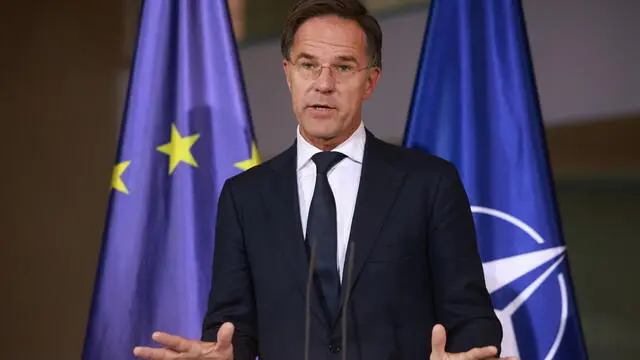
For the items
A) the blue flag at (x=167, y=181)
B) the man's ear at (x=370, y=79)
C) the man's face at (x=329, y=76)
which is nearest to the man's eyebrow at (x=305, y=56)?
the man's face at (x=329, y=76)

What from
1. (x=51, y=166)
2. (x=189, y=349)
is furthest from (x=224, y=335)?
(x=51, y=166)

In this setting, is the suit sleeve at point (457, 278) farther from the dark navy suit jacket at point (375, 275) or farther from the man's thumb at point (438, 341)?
the man's thumb at point (438, 341)

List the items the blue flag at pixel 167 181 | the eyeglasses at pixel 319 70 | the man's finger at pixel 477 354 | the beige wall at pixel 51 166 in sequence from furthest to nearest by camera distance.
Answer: the beige wall at pixel 51 166
the blue flag at pixel 167 181
the eyeglasses at pixel 319 70
the man's finger at pixel 477 354

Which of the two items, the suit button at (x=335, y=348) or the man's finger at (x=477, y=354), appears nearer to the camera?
the man's finger at (x=477, y=354)

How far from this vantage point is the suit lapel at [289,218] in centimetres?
162

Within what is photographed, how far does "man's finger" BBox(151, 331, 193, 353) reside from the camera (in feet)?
4.73

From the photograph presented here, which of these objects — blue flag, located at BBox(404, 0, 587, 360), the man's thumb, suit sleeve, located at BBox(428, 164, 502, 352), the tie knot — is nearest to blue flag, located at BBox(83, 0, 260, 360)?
blue flag, located at BBox(404, 0, 587, 360)

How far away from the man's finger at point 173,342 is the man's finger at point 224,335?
1.9 inches

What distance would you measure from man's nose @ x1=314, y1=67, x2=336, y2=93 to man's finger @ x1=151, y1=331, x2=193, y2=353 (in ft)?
1.68

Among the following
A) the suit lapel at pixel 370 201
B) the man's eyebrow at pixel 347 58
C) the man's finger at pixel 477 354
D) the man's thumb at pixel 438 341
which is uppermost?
the man's eyebrow at pixel 347 58

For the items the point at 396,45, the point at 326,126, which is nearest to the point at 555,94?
the point at 396,45

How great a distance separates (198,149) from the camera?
234 cm

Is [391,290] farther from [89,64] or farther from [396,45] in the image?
[89,64]

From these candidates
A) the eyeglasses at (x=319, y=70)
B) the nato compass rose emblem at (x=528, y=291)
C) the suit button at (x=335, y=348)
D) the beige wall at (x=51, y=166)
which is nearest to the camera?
the suit button at (x=335, y=348)
